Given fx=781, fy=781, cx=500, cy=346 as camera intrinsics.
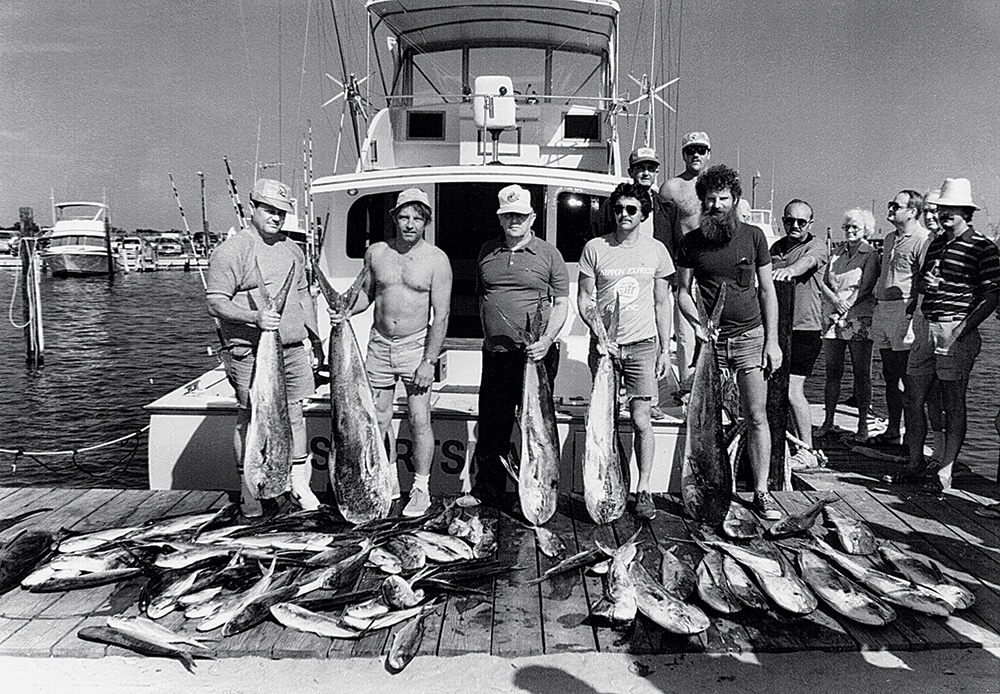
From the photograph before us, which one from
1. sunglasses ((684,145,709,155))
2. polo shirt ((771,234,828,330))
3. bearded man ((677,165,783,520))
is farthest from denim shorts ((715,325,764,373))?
polo shirt ((771,234,828,330))

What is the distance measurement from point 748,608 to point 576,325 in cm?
331

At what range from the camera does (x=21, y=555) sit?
3625 millimetres

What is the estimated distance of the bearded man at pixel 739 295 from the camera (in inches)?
164

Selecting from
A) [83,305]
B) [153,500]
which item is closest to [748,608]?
[153,500]

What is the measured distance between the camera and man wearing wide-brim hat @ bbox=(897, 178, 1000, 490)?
14.5 feet

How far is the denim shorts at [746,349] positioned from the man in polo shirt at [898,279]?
181 cm

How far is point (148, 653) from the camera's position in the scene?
2955mm

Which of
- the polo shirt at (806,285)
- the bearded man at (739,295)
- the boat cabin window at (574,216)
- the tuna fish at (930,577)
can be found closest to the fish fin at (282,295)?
the bearded man at (739,295)

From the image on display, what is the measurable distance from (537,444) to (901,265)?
3229 millimetres

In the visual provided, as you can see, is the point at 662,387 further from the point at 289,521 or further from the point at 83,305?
the point at 83,305

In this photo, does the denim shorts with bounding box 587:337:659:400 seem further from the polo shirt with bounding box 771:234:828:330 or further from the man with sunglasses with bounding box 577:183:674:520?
the polo shirt with bounding box 771:234:828:330

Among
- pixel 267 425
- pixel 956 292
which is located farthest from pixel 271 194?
pixel 956 292

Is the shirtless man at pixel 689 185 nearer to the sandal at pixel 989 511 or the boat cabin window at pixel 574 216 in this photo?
the boat cabin window at pixel 574 216

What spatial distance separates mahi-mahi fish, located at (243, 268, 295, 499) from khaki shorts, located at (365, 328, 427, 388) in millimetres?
513
